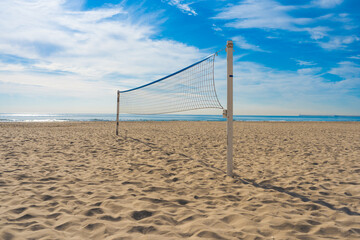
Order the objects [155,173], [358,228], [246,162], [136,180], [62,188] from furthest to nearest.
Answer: [246,162], [155,173], [136,180], [62,188], [358,228]

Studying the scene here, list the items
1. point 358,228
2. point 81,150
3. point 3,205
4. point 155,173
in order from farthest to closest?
point 81,150
point 155,173
point 3,205
point 358,228

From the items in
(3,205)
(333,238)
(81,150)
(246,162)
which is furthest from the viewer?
(81,150)

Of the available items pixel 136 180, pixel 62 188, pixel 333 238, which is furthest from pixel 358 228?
pixel 62 188

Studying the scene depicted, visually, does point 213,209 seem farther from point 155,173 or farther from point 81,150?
point 81,150

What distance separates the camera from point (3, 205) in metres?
2.47

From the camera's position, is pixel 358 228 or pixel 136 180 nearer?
pixel 358 228

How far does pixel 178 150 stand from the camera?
6.27 metres

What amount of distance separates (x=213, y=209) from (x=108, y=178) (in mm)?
2052

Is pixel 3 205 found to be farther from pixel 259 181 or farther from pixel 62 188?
pixel 259 181

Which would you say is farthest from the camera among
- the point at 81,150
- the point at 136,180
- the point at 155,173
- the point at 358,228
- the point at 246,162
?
the point at 81,150

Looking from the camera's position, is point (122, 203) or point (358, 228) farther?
point (122, 203)

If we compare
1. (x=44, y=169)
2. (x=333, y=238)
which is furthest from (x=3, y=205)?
(x=333, y=238)

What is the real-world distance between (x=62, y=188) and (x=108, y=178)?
0.76m

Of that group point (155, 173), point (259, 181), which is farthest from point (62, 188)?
point (259, 181)
